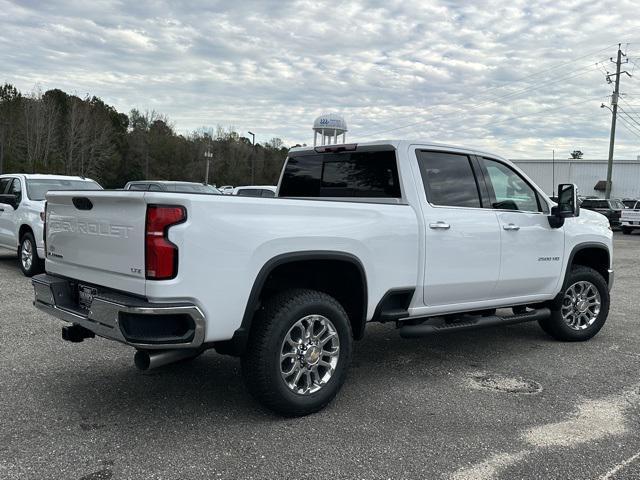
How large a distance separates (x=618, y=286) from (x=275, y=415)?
29.4 ft

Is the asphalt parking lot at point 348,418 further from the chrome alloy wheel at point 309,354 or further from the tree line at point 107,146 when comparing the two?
the tree line at point 107,146

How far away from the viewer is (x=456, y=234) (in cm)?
494

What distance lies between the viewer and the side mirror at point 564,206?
18.7 feet

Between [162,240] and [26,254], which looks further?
[26,254]

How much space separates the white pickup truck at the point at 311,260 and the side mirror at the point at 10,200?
22.0ft

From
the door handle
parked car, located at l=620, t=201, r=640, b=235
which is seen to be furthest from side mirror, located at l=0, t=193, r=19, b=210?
parked car, located at l=620, t=201, r=640, b=235

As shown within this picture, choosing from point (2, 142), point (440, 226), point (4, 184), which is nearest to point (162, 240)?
point (440, 226)

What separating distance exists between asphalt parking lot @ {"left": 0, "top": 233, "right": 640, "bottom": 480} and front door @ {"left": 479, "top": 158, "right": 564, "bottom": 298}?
76cm

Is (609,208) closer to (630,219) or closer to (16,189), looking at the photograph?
(630,219)

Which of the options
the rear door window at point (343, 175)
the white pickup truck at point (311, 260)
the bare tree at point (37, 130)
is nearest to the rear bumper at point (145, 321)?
the white pickup truck at point (311, 260)

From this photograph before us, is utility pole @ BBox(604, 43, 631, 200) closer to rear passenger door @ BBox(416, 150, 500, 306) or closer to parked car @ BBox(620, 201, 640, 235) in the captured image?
parked car @ BBox(620, 201, 640, 235)

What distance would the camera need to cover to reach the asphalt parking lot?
11.1 feet

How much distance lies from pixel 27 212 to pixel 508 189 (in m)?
8.23

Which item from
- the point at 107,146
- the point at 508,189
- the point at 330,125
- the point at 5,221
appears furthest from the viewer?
the point at 107,146
